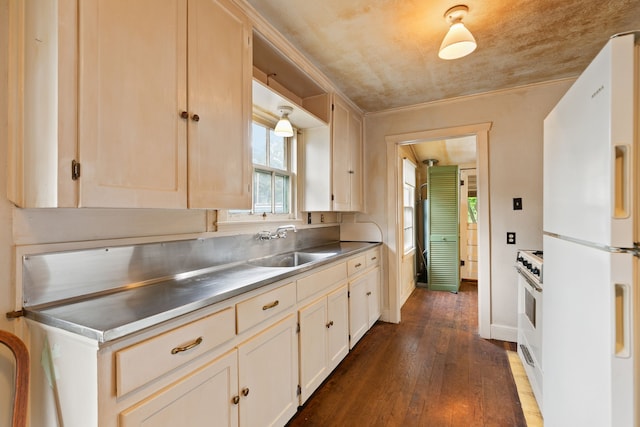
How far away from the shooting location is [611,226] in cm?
76

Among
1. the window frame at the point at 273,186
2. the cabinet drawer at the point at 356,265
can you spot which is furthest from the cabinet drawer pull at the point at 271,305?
the cabinet drawer at the point at 356,265

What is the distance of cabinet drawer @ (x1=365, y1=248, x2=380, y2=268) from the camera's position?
2.86 meters

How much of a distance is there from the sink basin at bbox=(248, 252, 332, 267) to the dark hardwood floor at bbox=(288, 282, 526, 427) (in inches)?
34.3

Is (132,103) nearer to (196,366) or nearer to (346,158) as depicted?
(196,366)

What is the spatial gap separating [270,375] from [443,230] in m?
3.88

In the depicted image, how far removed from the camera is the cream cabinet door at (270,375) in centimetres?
129

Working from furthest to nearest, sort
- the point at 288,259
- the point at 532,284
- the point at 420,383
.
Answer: the point at 288,259
the point at 420,383
the point at 532,284

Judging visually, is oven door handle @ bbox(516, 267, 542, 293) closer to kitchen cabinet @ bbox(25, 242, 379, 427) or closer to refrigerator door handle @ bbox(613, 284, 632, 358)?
refrigerator door handle @ bbox(613, 284, 632, 358)

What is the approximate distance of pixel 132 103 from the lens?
1048mm

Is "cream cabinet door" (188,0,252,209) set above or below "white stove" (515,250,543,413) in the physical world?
above

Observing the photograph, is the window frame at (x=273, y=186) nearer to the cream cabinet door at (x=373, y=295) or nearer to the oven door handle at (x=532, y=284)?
the cream cabinet door at (x=373, y=295)

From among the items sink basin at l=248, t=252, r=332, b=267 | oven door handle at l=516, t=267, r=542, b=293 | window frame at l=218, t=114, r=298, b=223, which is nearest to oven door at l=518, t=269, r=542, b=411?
oven door handle at l=516, t=267, r=542, b=293

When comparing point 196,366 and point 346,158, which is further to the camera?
point 346,158

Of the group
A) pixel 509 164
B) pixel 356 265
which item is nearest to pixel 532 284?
pixel 356 265
